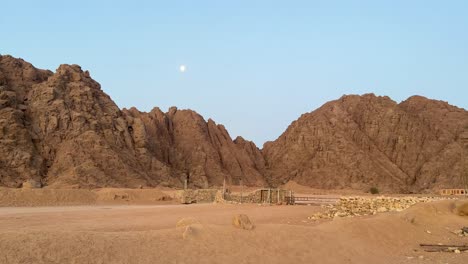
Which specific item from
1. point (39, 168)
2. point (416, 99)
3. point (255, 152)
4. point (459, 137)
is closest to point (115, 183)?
point (39, 168)

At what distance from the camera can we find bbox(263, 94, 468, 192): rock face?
68188 millimetres

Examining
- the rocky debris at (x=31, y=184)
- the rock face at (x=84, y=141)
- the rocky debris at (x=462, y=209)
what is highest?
the rock face at (x=84, y=141)

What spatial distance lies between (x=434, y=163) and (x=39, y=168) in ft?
180

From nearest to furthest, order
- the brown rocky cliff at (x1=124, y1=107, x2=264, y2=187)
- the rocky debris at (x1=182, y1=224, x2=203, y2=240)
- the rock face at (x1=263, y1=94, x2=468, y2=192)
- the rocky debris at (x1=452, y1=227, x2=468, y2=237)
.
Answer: the rocky debris at (x1=182, y1=224, x2=203, y2=240)
the rocky debris at (x1=452, y1=227, x2=468, y2=237)
the brown rocky cliff at (x1=124, y1=107, x2=264, y2=187)
the rock face at (x1=263, y1=94, x2=468, y2=192)

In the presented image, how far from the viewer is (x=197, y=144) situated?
69938 mm

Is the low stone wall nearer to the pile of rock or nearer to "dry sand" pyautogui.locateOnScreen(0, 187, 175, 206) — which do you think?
"dry sand" pyautogui.locateOnScreen(0, 187, 175, 206)

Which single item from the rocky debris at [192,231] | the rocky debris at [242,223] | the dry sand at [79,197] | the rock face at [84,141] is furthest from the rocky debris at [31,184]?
the rocky debris at [192,231]

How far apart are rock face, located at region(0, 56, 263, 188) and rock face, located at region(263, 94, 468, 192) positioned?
30.3 ft

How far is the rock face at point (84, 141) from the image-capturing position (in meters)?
49.3

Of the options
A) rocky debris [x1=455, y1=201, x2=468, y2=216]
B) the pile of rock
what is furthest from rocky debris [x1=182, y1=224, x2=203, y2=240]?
rocky debris [x1=455, y1=201, x2=468, y2=216]

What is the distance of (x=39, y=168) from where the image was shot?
4912 centimetres

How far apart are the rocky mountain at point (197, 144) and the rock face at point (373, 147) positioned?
165 mm

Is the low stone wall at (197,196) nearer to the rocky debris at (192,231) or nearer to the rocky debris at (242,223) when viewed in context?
the rocky debris at (242,223)

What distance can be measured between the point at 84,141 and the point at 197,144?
20.4 m
